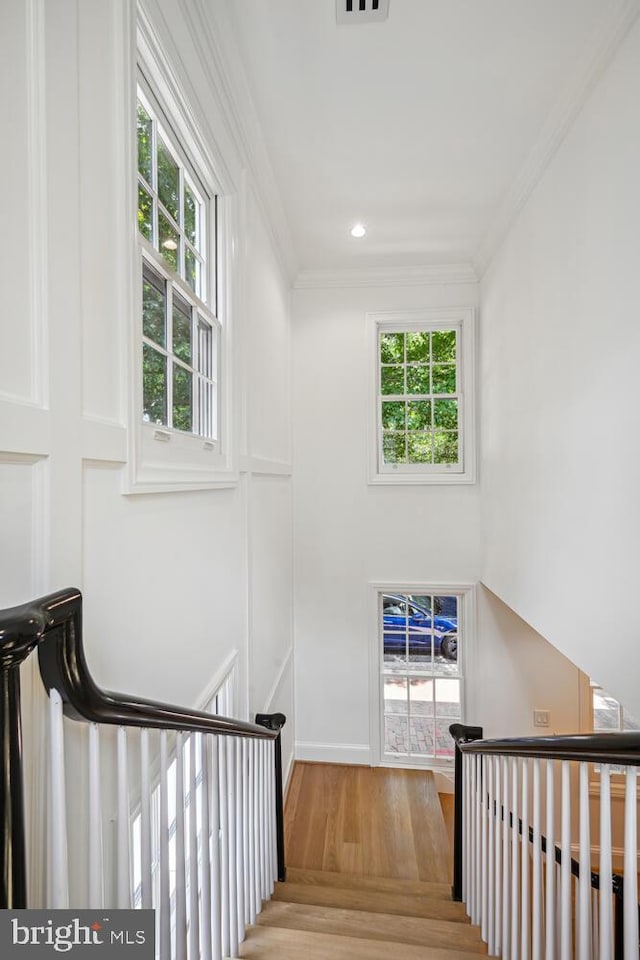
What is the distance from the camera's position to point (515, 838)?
4.51 ft

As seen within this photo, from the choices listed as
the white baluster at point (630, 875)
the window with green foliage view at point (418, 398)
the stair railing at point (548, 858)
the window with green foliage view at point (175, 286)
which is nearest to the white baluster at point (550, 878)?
the stair railing at point (548, 858)

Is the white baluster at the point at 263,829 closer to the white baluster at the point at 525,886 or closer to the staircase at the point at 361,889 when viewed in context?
the staircase at the point at 361,889

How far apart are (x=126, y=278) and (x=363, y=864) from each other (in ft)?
11.6

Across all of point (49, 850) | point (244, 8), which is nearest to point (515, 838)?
point (49, 850)

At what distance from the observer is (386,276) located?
13.1 feet

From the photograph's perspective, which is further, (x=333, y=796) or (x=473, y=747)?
(x=333, y=796)

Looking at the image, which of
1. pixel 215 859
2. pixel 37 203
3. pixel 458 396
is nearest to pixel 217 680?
pixel 215 859

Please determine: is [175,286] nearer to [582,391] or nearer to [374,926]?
[582,391]

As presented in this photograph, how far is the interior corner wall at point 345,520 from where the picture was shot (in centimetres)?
400

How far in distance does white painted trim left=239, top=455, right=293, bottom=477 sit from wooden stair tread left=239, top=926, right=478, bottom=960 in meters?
1.75

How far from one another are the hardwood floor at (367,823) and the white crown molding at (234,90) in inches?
161

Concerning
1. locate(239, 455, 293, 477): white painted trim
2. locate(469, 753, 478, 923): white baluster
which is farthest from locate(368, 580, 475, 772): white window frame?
locate(469, 753, 478, 923): white baluster

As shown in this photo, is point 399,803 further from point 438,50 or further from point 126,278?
point 438,50

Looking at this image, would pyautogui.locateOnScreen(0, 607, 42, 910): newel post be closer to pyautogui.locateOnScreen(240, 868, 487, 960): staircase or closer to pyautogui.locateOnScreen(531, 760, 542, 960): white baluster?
pyautogui.locateOnScreen(531, 760, 542, 960): white baluster
